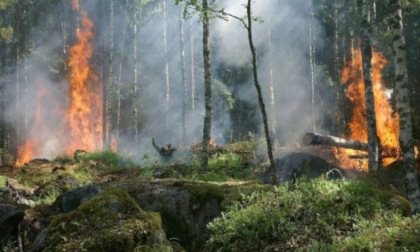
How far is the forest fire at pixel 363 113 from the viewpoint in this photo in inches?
676

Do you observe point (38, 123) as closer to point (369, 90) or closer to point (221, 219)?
point (369, 90)

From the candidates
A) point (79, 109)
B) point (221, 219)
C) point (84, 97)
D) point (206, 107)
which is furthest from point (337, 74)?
point (221, 219)

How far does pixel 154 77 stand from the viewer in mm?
41281

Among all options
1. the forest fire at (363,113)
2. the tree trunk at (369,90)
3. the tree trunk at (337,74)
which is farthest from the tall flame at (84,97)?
the tree trunk at (369,90)

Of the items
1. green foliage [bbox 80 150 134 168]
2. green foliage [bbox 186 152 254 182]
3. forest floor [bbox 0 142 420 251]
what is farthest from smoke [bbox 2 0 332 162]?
forest floor [bbox 0 142 420 251]

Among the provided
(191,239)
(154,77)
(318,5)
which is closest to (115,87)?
(154,77)

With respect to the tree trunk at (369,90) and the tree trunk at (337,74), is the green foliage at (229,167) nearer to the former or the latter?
the tree trunk at (369,90)

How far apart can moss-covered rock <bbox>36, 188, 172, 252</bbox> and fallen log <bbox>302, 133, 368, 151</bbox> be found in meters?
12.8

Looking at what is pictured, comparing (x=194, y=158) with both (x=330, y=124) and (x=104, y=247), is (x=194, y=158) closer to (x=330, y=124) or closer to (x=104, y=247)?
(x=104, y=247)

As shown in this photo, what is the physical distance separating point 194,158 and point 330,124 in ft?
56.4

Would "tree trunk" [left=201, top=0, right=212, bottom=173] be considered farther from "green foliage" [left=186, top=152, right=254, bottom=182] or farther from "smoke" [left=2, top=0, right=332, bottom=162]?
"smoke" [left=2, top=0, right=332, bottom=162]

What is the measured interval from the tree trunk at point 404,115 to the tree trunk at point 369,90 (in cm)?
329

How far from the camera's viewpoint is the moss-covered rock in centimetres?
442

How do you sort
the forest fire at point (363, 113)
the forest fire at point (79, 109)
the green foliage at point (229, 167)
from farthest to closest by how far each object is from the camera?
1. the forest fire at point (79, 109)
2. the forest fire at point (363, 113)
3. the green foliage at point (229, 167)
